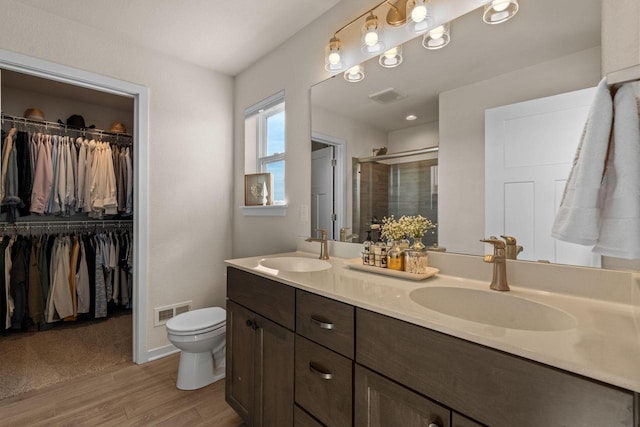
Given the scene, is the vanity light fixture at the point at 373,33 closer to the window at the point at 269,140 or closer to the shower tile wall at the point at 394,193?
the shower tile wall at the point at 394,193

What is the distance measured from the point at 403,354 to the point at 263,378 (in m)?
0.84

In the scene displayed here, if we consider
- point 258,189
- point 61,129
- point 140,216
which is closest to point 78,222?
point 61,129

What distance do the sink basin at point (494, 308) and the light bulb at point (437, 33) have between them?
1147 millimetres

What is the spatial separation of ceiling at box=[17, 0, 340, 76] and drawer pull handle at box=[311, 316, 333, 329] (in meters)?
1.87

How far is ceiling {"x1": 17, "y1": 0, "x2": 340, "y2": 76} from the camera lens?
184cm

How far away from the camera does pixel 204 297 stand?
8.75 ft

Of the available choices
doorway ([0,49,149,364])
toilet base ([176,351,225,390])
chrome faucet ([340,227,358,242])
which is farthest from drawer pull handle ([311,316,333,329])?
doorway ([0,49,149,364])

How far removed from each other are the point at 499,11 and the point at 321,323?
1432 mm

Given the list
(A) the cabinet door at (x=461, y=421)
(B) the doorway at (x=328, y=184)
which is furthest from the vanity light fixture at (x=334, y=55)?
(A) the cabinet door at (x=461, y=421)

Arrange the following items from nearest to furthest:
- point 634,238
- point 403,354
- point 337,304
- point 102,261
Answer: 1. point 634,238
2. point 403,354
3. point 337,304
4. point 102,261

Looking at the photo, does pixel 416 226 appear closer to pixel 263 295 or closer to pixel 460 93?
pixel 460 93

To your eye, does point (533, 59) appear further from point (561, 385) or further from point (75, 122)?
point (75, 122)

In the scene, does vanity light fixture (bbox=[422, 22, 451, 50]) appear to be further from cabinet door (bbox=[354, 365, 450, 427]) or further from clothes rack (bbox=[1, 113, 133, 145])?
clothes rack (bbox=[1, 113, 133, 145])

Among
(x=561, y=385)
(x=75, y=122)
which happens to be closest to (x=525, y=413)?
(x=561, y=385)
